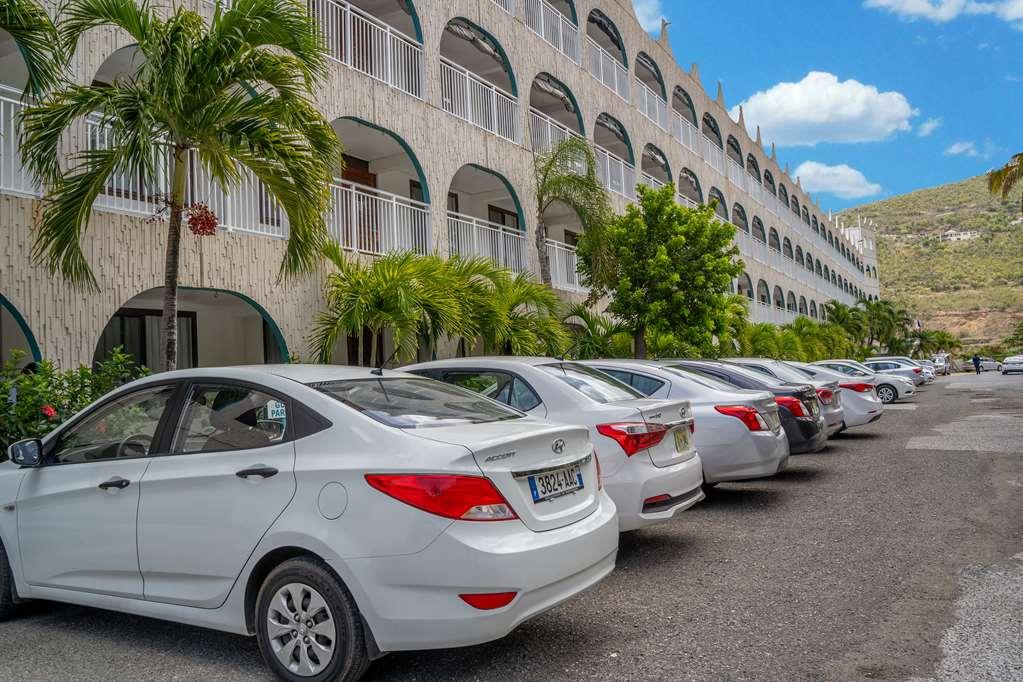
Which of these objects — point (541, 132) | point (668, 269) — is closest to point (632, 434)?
point (668, 269)

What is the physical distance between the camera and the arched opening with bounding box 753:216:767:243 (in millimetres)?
41688

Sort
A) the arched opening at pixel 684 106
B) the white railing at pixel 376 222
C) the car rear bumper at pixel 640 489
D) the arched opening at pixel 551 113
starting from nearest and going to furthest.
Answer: the car rear bumper at pixel 640 489, the white railing at pixel 376 222, the arched opening at pixel 551 113, the arched opening at pixel 684 106

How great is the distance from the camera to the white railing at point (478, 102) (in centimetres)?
1694

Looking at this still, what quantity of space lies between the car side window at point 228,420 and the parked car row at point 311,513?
0.01 metres

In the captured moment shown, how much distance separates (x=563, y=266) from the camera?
65.7 ft

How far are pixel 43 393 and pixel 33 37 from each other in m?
3.45

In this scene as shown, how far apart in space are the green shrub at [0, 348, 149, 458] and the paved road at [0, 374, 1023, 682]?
2.91 meters

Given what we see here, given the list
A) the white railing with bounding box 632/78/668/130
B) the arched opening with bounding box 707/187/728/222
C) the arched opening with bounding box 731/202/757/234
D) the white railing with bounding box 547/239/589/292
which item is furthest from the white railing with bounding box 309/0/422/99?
the arched opening with bounding box 731/202/757/234

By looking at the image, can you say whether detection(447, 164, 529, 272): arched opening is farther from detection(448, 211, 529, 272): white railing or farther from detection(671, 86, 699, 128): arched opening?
detection(671, 86, 699, 128): arched opening

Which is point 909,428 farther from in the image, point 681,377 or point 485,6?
point 485,6

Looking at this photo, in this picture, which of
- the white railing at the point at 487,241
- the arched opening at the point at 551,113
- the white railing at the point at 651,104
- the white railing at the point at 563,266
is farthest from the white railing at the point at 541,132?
the white railing at the point at 651,104

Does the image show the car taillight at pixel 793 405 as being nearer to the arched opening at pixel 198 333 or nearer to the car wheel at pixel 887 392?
the arched opening at pixel 198 333

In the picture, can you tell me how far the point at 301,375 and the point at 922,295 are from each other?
124m

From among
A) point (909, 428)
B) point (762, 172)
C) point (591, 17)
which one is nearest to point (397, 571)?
point (909, 428)
